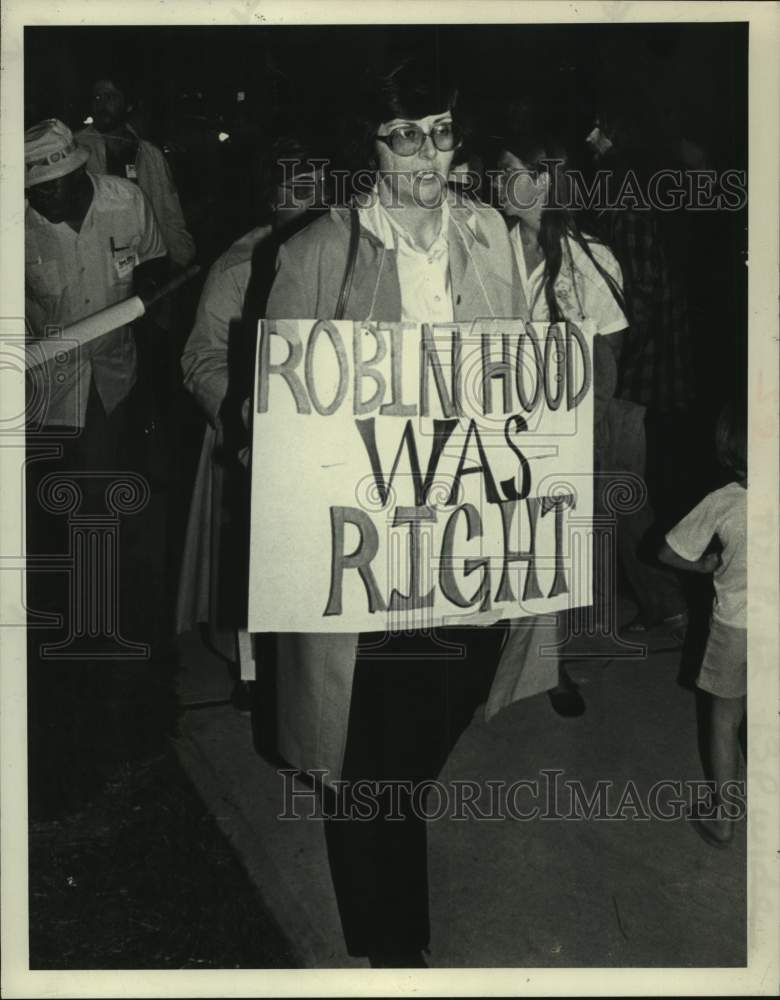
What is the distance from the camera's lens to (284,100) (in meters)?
3.36

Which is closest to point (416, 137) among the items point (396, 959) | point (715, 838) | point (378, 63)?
point (378, 63)

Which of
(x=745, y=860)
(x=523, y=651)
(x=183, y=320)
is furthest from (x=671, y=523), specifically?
(x=183, y=320)

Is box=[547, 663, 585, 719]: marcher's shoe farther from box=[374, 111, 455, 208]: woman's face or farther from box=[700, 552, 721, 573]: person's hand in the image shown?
box=[374, 111, 455, 208]: woman's face

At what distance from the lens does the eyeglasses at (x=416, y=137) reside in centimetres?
335

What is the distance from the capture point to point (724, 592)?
3492 mm

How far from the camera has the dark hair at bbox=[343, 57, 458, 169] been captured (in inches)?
132

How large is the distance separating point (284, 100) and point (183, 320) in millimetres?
561

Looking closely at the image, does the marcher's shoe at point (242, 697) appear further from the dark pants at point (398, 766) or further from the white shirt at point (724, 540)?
the white shirt at point (724, 540)

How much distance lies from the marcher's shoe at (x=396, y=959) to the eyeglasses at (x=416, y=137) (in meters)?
1.89

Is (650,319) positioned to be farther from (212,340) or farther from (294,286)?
(212,340)

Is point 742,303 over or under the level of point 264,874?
over

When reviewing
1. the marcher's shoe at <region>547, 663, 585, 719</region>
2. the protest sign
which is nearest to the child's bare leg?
the marcher's shoe at <region>547, 663, 585, 719</region>

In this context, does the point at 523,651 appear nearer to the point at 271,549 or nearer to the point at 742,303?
the point at 271,549

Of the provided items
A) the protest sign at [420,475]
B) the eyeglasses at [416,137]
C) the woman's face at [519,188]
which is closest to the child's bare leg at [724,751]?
the protest sign at [420,475]
